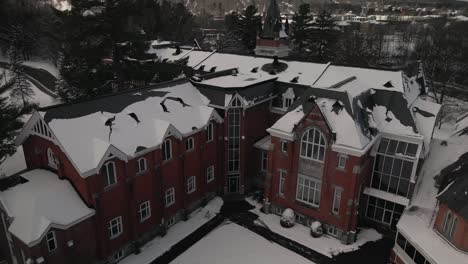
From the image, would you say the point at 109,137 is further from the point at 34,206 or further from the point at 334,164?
the point at 334,164

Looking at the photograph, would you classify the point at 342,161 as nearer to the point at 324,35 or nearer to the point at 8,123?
the point at 8,123

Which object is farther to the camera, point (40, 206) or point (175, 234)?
point (175, 234)

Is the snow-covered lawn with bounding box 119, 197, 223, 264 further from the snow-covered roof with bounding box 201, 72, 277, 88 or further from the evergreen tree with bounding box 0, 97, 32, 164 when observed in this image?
the evergreen tree with bounding box 0, 97, 32, 164

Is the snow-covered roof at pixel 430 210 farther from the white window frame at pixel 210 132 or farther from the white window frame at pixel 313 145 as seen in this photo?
the white window frame at pixel 210 132

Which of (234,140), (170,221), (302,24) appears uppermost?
(302,24)

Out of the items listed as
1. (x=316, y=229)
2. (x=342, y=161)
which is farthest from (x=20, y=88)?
(x=342, y=161)

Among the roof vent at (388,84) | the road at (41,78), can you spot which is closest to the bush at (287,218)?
the roof vent at (388,84)

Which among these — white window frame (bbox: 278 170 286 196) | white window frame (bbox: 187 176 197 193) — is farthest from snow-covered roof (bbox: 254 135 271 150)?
white window frame (bbox: 187 176 197 193)
